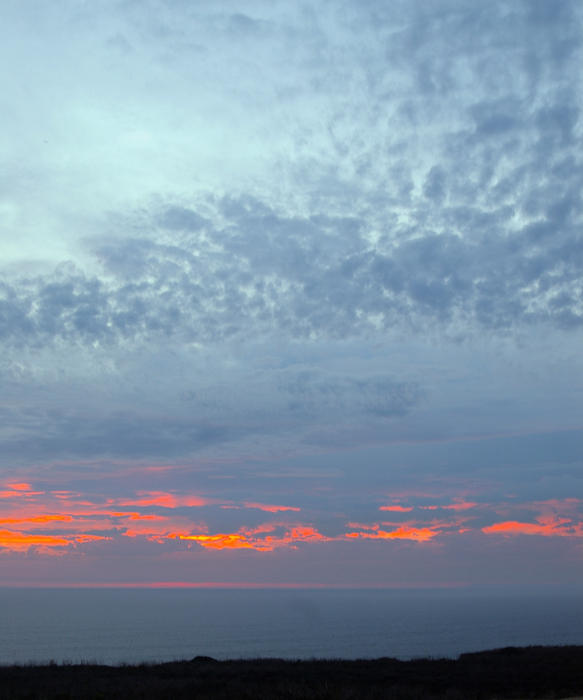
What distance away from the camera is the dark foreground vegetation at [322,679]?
25.6 meters

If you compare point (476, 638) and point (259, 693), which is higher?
point (259, 693)

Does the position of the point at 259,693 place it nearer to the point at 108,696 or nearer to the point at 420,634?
the point at 108,696

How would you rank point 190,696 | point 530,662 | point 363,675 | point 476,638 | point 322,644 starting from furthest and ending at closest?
point 476,638 < point 322,644 < point 530,662 < point 363,675 < point 190,696

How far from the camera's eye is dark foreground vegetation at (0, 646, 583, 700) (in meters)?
25.6

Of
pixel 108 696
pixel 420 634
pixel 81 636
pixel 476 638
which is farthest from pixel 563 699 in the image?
pixel 81 636

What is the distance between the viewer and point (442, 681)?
102 feet

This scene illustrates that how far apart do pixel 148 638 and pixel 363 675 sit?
122 metres

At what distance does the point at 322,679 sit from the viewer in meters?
31.9

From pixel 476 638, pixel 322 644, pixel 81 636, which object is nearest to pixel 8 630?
pixel 81 636

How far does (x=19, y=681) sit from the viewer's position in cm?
3142

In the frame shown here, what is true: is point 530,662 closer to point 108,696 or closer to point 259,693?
point 259,693

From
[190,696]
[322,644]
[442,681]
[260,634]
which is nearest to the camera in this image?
[190,696]

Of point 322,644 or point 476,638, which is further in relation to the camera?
point 476,638

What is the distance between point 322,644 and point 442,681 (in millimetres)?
104571
